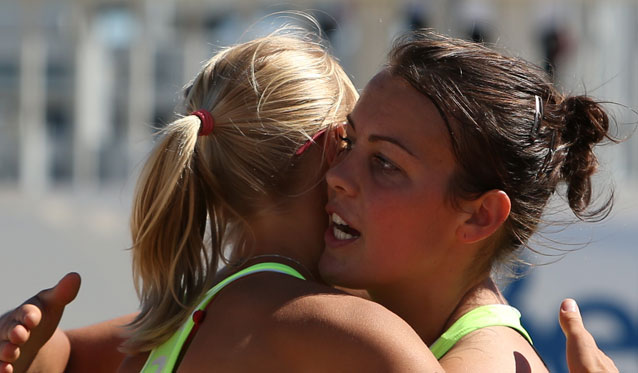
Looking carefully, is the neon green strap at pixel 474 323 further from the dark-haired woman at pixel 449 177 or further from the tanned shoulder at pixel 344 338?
the tanned shoulder at pixel 344 338

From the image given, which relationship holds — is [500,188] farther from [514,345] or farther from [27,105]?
[27,105]

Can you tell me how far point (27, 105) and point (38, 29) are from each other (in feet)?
2.23

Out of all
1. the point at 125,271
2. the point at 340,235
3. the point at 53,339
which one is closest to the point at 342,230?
the point at 340,235

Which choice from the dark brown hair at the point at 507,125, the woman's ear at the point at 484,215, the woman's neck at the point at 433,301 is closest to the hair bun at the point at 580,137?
the dark brown hair at the point at 507,125

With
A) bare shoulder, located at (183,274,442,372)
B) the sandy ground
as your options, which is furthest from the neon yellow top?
the sandy ground

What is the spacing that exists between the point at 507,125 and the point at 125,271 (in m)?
2.91

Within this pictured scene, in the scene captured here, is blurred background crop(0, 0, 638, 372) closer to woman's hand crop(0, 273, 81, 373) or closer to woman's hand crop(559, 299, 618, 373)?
woman's hand crop(0, 273, 81, 373)

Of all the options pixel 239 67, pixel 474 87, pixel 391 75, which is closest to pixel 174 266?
pixel 239 67

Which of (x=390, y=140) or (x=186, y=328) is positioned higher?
(x=390, y=140)

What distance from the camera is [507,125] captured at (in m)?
1.67

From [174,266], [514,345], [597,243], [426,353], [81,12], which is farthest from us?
[81,12]

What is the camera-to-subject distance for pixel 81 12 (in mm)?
7527

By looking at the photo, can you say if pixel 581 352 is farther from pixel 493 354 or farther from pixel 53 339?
pixel 53 339

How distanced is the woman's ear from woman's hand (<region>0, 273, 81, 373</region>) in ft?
2.54
